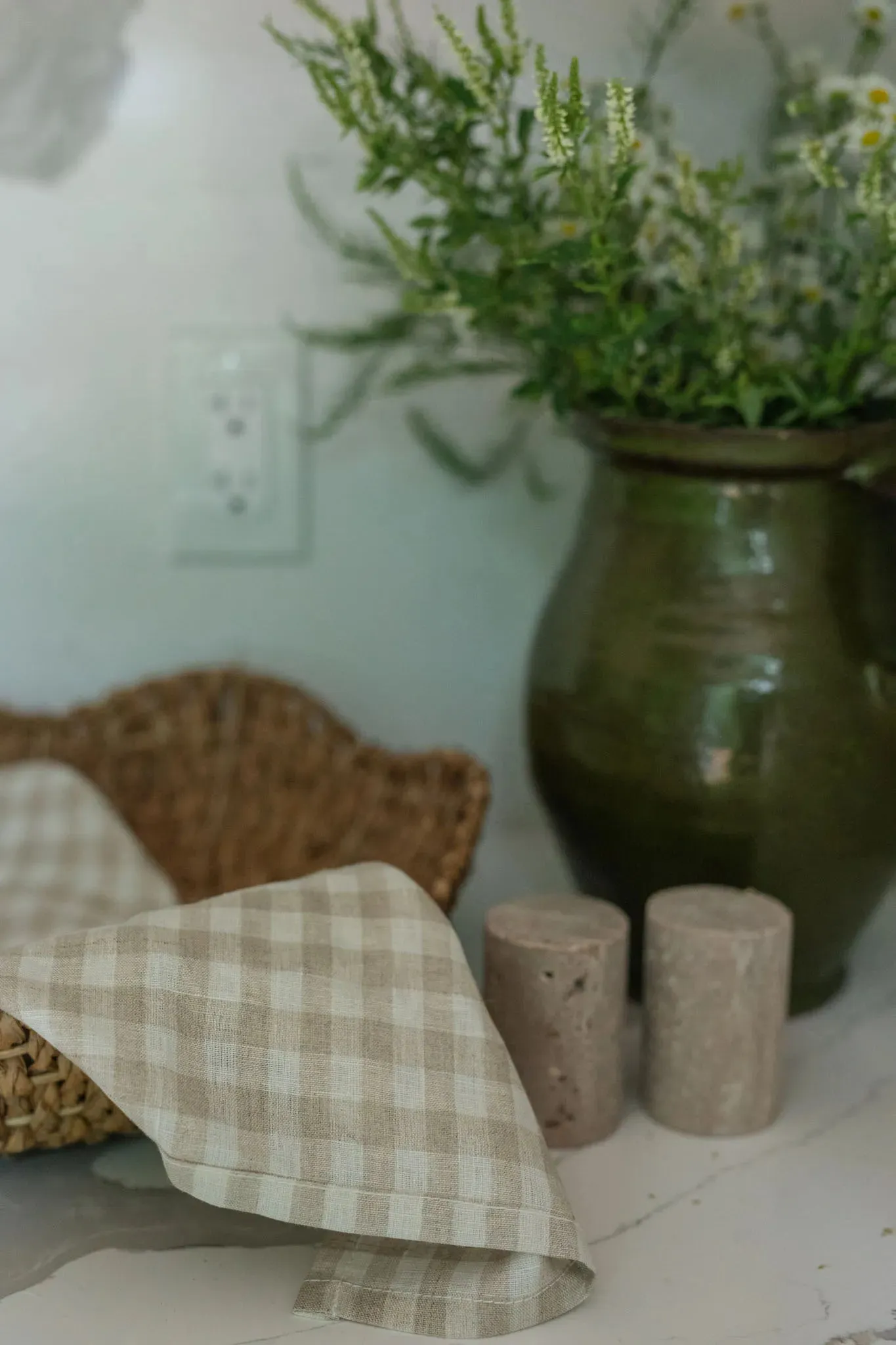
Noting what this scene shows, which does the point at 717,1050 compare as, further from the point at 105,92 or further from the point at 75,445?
the point at 105,92

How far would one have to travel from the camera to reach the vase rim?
0.63 meters

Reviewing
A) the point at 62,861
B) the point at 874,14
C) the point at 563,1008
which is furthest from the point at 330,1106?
the point at 874,14

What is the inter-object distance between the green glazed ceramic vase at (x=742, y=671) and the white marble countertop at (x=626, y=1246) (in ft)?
0.44

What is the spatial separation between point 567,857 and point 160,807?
0.27 m

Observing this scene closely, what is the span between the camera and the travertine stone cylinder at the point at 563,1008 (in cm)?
59

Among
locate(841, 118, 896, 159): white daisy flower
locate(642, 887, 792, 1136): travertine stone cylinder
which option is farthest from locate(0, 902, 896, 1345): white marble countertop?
locate(841, 118, 896, 159): white daisy flower

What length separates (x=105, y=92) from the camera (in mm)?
814

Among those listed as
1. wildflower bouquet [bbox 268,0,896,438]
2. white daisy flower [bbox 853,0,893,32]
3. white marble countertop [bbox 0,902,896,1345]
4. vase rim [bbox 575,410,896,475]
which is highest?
white daisy flower [bbox 853,0,893,32]

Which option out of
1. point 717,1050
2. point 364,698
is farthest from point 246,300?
point 717,1050

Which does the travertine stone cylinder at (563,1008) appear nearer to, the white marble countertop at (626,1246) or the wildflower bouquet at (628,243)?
the white marble countertop at (626,1246)

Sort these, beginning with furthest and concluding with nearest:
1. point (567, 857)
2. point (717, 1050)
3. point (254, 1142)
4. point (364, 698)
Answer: point (364, 698) → point (567, 857) → point (717, 1050) → point (254, 1142)

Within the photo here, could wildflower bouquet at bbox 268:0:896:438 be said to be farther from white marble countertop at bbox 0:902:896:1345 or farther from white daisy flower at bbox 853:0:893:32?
white marble countertop at bbox 0:902:896:1345

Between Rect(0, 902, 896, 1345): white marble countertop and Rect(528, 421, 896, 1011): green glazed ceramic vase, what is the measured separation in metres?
0.13

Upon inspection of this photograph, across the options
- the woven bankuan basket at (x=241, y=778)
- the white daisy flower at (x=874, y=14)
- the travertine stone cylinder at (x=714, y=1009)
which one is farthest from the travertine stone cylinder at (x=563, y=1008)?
the white daisy flower at (x=874, y=14)
